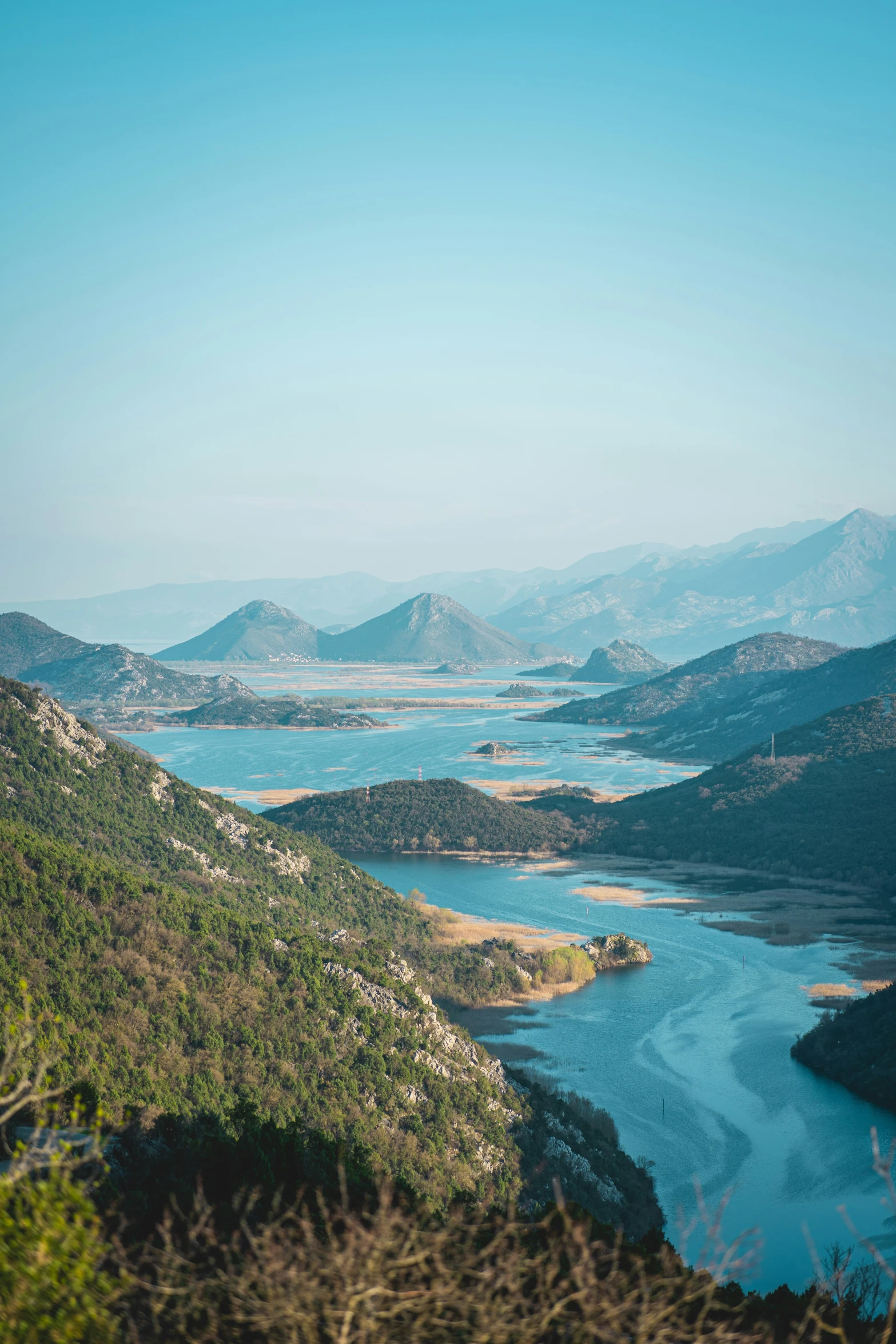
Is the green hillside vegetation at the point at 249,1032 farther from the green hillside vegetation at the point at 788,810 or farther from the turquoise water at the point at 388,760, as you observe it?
the turquoise water at the point at 388,760

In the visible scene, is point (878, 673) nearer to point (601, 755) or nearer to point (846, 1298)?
point (601, 755)

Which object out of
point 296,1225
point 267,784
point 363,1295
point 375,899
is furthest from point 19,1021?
point 267,784

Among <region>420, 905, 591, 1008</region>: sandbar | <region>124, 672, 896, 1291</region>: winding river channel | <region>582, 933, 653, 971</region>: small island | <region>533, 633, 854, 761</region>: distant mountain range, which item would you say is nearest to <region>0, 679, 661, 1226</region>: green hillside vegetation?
<region>124, 672, 896, 1291</region>: winding river channel

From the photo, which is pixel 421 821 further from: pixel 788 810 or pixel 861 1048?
pixel 861 1048

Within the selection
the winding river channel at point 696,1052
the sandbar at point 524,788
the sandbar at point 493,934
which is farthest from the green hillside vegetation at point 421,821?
the sandbar at point 493,934

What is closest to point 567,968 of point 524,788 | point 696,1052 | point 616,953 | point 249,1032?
point 616,953

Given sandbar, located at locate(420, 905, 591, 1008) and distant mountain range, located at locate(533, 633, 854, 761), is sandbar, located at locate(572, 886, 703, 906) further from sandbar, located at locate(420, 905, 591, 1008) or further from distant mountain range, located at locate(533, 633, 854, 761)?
distant mountain range, located at locate(533, 633, 854, 761)

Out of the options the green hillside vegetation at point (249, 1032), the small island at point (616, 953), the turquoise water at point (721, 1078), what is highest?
the green hillside vegetation at point (249, 1032)
